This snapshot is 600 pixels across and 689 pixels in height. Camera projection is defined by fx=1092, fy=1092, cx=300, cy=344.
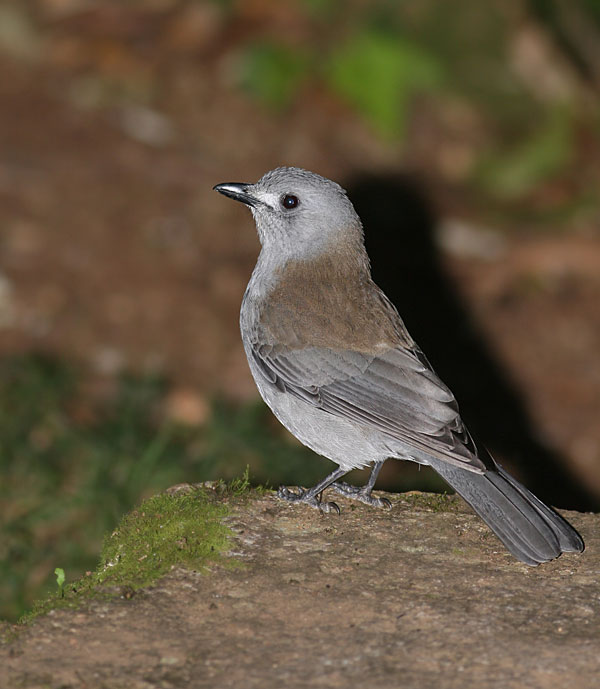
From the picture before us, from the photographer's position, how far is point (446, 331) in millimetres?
10219

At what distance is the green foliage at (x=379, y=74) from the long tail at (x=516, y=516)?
7.53 meters

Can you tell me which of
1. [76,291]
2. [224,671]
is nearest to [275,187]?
[224,671]

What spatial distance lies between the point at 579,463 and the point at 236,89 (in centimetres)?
604

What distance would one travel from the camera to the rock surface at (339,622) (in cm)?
369

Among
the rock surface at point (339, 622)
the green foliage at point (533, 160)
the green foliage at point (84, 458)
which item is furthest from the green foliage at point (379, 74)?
the rock surface at point (339, 622)

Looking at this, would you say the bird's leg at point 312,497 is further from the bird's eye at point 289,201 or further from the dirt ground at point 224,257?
the dirt ground at point 224,257

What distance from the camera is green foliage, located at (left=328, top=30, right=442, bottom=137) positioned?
1182 cm

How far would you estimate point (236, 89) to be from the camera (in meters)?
12.4

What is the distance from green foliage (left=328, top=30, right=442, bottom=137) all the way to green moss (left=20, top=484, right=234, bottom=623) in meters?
7.48

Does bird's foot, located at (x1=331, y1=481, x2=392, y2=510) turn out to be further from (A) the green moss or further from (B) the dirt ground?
(B) the dirt ground

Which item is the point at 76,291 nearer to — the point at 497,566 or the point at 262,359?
the point at 262,359

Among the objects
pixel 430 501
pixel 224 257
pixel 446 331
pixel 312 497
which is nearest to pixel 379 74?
pixel 224 257

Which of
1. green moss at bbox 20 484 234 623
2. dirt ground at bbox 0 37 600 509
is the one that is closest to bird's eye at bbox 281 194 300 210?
green moss at bbox 20 484 234 623

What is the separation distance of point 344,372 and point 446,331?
198 inches
